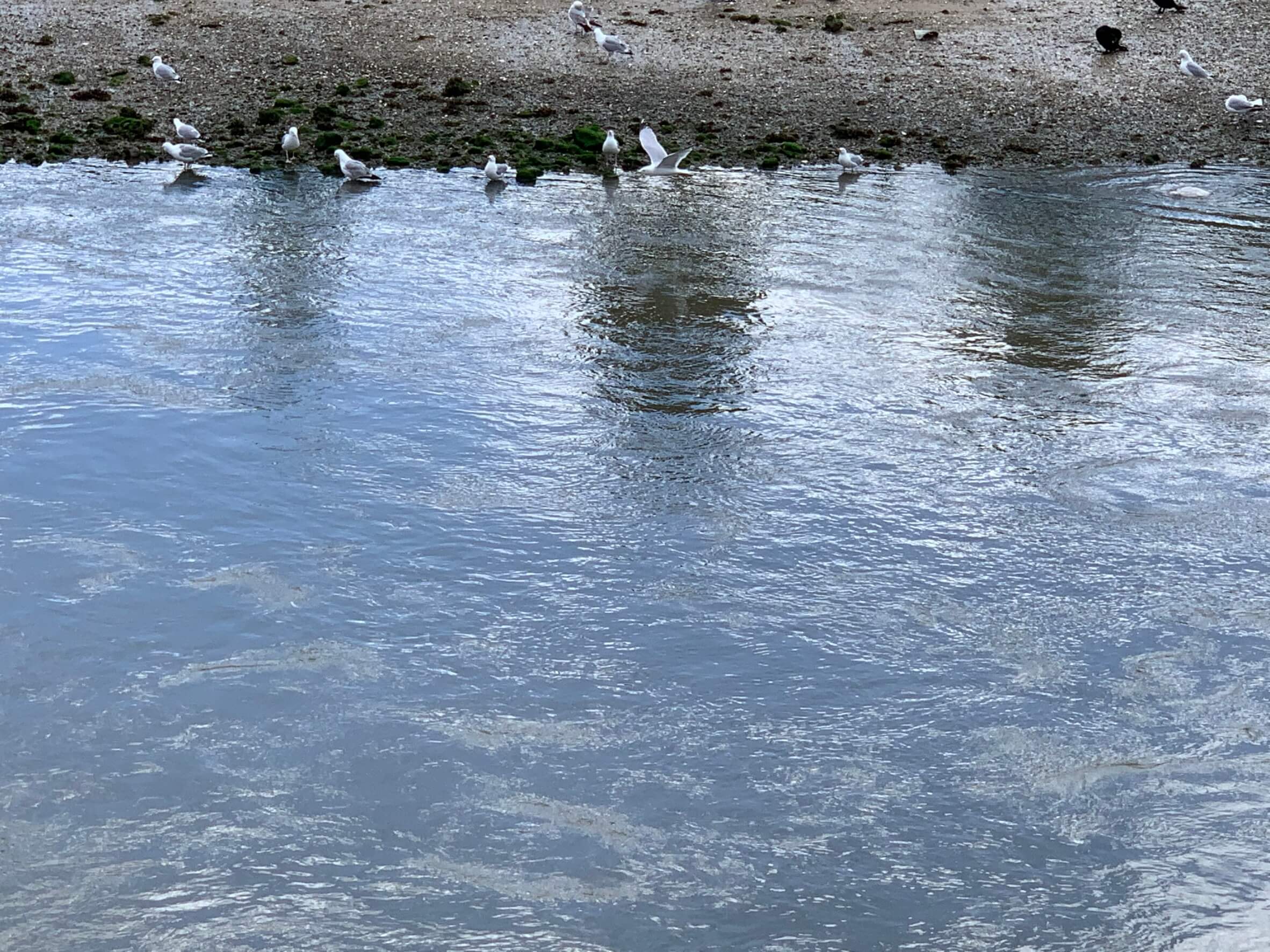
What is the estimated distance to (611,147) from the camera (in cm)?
1733

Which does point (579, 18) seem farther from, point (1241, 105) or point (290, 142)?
point (1241, 105)

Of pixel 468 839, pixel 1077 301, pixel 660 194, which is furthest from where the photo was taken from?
pixel 660 194

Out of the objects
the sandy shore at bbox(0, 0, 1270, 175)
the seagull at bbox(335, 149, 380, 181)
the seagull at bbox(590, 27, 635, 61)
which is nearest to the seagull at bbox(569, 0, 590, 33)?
the sandy shore at bbox(0, 0, 1270, 175)

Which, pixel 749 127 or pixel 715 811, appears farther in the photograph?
pixel 749 127

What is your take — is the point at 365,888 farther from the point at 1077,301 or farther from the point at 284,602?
the point at 1077,301

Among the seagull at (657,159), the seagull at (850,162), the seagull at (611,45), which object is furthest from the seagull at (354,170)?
the seagull at (850,162)

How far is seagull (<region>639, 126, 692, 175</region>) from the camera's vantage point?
1686 centimetres

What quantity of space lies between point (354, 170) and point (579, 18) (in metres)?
6.39

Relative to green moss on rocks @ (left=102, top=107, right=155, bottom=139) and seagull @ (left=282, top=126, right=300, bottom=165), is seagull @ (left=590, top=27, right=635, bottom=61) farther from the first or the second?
green moss on rocks @ (left=102, top=107, right=155, bottom=139)

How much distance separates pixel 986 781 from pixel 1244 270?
9.07 metres

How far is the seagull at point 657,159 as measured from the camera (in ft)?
55.3

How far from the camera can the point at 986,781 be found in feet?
22.0

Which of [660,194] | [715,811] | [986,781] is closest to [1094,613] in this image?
[986,781]

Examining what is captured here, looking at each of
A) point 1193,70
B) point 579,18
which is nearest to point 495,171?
point 579,18
